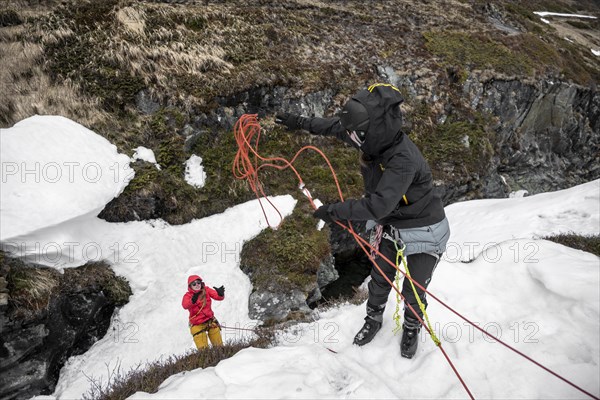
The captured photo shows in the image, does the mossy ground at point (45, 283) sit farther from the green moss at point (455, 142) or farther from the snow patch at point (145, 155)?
the green moss at point (455, 142)

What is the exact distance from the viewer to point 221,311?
8.05m

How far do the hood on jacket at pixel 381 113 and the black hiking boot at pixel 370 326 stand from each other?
228 centimetres

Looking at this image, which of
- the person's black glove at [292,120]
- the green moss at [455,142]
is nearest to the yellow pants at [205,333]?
the person's black glove at [292,120]

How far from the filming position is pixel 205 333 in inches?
254

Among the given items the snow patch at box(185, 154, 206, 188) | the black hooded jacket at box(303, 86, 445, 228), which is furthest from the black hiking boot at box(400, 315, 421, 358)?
the snow patch at box(185, 154, 206, 188)

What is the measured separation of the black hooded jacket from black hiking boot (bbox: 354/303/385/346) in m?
1.32

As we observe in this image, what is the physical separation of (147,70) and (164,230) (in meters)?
5.36

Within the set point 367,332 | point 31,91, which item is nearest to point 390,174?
point 367,332

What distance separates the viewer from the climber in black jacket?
3439 mm

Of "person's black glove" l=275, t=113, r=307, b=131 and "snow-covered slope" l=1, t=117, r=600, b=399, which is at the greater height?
"person's black glove" l=275, t=113, r=307, b=131

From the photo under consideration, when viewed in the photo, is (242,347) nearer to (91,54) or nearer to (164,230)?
(164,230)

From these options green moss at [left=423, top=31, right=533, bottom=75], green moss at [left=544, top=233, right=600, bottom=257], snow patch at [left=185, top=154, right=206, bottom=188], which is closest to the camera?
green moss at [left=544, top=233, right=600, bottom=257]

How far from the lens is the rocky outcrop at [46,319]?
5.89 meters

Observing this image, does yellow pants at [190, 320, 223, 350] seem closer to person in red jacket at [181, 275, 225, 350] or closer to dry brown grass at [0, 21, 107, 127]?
person in red jacket at [181, 275, 225, 350]
